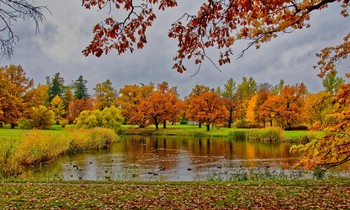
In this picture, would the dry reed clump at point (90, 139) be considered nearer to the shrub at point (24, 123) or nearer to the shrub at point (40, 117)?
the shrub at point (40, 117)

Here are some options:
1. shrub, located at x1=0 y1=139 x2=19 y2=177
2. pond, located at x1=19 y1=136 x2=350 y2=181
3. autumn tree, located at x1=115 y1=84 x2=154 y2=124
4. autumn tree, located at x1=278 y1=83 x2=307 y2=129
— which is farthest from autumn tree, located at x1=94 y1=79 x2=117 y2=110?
shrub, located at x1=0 y1=139 x2=19 y2=177

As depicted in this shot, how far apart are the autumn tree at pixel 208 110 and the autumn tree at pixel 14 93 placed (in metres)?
27.8

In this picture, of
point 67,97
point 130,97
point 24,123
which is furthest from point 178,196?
point 67,97

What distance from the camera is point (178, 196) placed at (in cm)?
937

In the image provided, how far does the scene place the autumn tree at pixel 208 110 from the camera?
57.0 meters

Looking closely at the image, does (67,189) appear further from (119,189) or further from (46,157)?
(46,157)

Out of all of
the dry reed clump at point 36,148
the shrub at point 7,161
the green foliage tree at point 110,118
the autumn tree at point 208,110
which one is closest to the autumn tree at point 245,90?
the autumn tree at point 208,110

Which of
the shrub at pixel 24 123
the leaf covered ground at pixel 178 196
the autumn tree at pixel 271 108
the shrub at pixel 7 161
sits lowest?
the leaf covered ground at pixel 178 196

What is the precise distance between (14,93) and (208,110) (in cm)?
3204

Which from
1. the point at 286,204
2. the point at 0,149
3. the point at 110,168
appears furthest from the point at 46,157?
the point at 286,204

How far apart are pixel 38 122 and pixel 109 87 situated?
2396 cm

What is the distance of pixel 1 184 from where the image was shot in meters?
11.4

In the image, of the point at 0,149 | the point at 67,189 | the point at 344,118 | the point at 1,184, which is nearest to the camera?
the point at 344,118

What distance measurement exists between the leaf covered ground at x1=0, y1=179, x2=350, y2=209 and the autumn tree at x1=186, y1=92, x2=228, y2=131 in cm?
4540
